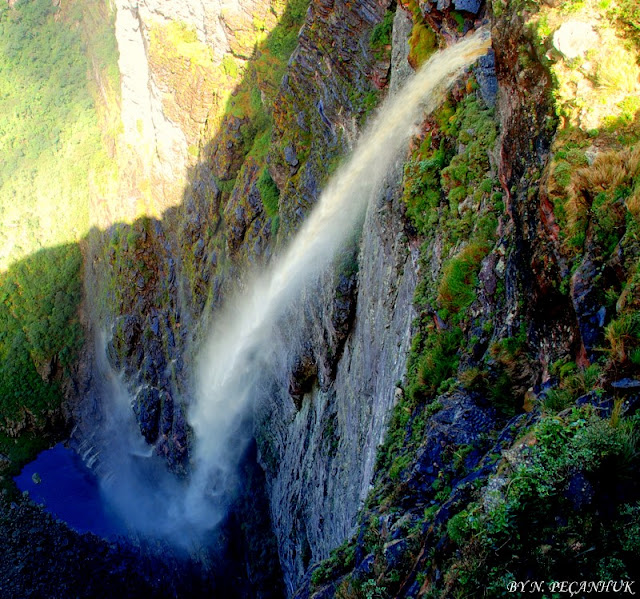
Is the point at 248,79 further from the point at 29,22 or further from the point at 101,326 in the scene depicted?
the point at 29,22

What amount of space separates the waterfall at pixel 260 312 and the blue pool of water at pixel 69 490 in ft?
5.38

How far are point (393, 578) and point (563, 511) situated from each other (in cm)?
219

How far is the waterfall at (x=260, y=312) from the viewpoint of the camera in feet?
42.0

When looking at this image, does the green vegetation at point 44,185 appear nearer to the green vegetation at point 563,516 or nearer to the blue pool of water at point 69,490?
the blue pool of water at point 69,490

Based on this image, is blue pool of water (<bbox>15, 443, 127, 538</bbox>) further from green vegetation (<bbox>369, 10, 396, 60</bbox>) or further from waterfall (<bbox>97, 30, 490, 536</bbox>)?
green vegetation (<bbox>369, 10, 396, 60</bbox>)

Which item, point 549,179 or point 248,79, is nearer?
point 549,179

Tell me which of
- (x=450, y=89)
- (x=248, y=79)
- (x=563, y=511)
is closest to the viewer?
(x=563, y=511)

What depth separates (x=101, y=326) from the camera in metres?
42.0

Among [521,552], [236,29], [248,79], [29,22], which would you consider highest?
[29,22]

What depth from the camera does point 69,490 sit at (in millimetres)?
40375

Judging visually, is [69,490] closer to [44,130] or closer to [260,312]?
[260,312]

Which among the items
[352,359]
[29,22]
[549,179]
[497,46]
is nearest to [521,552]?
[549,179]

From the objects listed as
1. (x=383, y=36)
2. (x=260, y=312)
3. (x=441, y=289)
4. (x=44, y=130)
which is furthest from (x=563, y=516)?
(x=44, y=130)

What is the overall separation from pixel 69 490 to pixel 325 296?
3444 centimetres
